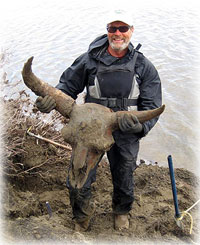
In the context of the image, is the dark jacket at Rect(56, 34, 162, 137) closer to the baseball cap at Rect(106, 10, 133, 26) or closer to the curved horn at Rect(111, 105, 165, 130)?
the baseball cap at Rect(106, 10, 133, 26)

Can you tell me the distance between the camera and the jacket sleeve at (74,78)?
14.4ft

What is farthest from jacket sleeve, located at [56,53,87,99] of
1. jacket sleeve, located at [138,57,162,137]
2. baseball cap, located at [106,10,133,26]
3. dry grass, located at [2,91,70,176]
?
dry grass, located at [2,91,70,176]

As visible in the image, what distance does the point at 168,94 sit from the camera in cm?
963

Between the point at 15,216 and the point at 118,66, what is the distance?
2.50 m

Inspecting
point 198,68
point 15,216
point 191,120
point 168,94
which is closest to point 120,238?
point 15,216

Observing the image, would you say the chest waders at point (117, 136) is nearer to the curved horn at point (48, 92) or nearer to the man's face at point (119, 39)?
the man's face at point (119, 39)

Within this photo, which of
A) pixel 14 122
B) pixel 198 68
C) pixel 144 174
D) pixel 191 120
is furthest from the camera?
pixel 198 68

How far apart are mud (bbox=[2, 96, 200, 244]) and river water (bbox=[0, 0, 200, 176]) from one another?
1365 mm

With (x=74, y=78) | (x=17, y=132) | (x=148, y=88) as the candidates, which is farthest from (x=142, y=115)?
(x=17, y=132)

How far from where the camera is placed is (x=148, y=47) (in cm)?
1252

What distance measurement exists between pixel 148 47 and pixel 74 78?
342 inches

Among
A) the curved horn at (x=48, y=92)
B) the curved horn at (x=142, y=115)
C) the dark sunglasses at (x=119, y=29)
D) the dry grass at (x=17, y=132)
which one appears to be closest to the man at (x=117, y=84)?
the dark sunglasses at (x=119, y=29)

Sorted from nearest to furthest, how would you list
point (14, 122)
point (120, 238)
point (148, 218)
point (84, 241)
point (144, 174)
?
1. point (84, 241)
2. point (120, 238)
3. point (148, 218)
4. point (14, 122)
5. point (144, 174)

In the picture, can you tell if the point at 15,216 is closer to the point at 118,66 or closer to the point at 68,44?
the point at 118,66
